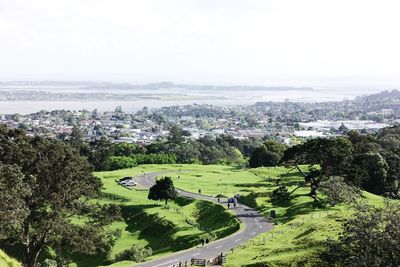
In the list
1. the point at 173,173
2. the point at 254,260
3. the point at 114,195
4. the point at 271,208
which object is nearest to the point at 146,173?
the point at 173,173

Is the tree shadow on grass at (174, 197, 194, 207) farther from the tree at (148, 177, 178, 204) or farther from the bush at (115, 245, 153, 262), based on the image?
the bush at (115, 245, 153, 262)

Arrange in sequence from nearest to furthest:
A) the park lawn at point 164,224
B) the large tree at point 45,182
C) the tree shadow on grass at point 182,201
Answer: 1. the large tree at point 45,182
2. the park lawn at point 164,224
3. the tree shadow on grass at point 182,201

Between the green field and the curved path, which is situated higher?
the curved path

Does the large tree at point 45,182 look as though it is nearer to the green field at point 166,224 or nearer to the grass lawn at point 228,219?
the grass lawn at point 228,219

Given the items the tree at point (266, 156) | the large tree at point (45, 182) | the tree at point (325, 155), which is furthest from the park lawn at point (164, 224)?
the tree at point (266, 156)

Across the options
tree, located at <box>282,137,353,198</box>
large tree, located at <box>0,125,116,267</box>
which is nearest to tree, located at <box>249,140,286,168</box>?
tree, located at <box>282,137,353,198</box>

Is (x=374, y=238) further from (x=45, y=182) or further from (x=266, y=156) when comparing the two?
(x=266, y=156)
